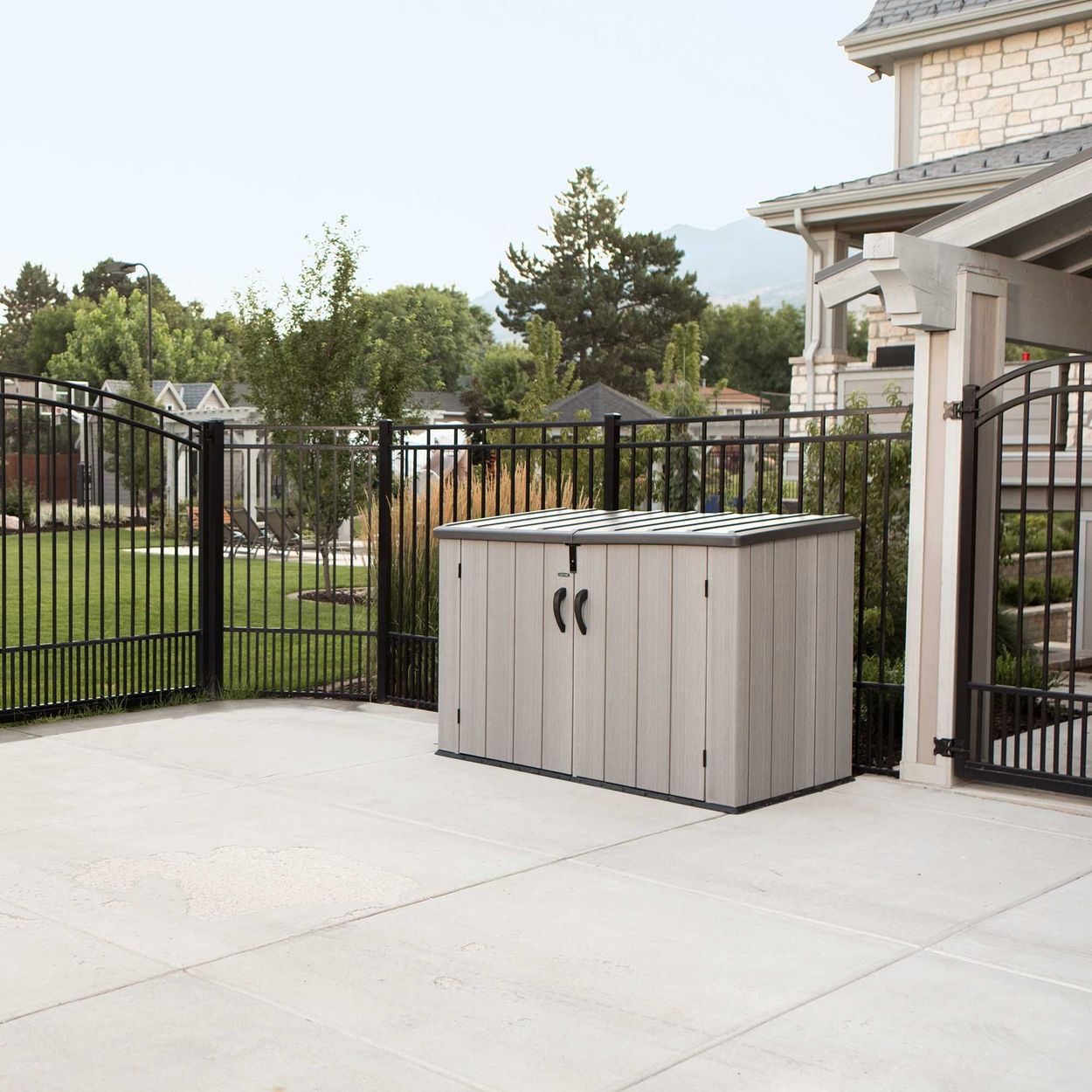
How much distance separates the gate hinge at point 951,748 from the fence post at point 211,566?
508 centimetres

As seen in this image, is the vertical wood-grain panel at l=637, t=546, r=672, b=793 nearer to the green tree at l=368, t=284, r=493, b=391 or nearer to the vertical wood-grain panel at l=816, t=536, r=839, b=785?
the vertical wood-grain panel at l=816, t=536, r=839, b=785

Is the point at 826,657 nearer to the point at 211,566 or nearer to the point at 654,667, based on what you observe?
the point at 654,667

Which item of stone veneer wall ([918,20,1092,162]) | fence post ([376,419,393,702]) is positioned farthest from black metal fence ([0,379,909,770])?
stone veneer wall ([918,20,1092,162])

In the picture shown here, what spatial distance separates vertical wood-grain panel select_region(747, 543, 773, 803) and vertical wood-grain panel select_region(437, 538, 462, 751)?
1.92 metres

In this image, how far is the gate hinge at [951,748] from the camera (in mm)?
6906

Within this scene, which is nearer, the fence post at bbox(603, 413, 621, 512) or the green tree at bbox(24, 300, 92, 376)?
the fence post at bbox(603, 413, 621, 512)

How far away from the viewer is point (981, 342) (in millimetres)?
7062

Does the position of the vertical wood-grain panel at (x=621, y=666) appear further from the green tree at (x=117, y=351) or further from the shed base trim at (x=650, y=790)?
the green tree at (x=117, y=351)

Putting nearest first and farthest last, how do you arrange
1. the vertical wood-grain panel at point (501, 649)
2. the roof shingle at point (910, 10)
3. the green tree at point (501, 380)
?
the vertical wood-grain panel at point (501, 649), the roof shingle at point (910, 10), the green tree at point (501, 380)

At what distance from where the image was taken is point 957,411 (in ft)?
22.5

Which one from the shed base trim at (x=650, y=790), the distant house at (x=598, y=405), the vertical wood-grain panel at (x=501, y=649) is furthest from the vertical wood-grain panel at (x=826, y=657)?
the distant house at (x=598, y=405)

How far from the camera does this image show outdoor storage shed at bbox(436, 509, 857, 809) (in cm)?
643

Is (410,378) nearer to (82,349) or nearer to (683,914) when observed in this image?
(683,914)

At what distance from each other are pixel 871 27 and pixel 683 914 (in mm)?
17536
